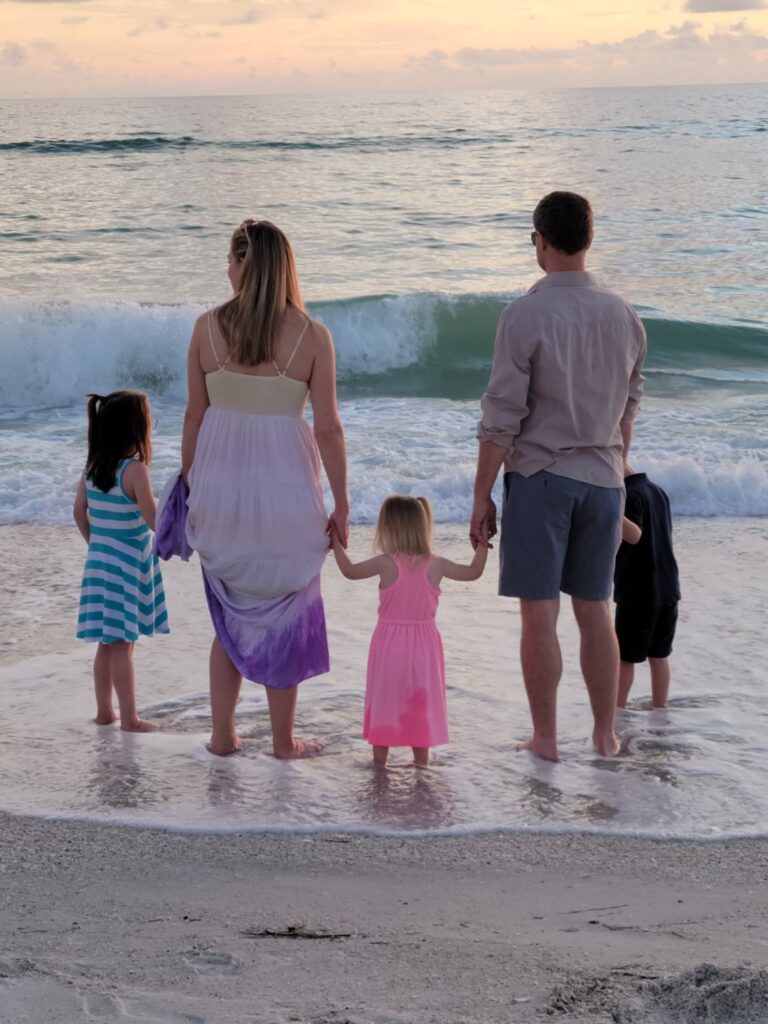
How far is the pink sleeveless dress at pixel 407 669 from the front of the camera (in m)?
3.77

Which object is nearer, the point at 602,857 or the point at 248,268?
the point at 602,857

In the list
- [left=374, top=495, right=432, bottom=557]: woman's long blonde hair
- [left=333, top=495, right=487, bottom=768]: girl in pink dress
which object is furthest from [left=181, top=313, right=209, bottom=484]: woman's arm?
[left=374, top=495, right=432, bottom=557]: woman's long blonde hair

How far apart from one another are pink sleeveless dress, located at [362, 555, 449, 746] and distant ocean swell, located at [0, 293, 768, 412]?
8.64 metres

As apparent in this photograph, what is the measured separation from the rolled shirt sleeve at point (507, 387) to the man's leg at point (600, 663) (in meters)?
0.64

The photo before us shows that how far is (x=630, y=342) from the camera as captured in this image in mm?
3660

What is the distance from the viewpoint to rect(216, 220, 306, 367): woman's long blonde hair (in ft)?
11.3

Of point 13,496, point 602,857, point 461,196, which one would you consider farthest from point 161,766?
point 461,196

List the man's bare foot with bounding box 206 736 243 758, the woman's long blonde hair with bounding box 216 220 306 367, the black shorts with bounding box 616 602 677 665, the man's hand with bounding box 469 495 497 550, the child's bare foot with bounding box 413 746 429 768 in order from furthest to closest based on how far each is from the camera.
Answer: the black shorts with bounding box 616 602 677 665
the man's bare foot with bounding box 206 736 243 758
the child's bare foot with bounding box 413 746 429 768
the man's hand with bounding box 469 495 497 550
the woman's long blonde hair with bounding box 216 220 306 367

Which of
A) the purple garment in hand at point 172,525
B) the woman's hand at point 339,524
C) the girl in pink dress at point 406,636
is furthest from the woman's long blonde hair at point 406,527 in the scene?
the purple garment in hand at point 172,525

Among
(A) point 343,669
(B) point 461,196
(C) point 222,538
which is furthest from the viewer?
(B) point 461,196

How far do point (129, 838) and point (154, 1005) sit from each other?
1.04 metres

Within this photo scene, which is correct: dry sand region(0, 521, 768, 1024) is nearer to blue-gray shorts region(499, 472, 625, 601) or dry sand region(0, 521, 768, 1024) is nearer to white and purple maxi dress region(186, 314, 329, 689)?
white and purple maxi dress region(186, 314, 329, 689)

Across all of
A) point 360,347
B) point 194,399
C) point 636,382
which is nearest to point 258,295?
point 194,399

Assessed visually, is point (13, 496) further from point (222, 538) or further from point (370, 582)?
point (222, 538)
